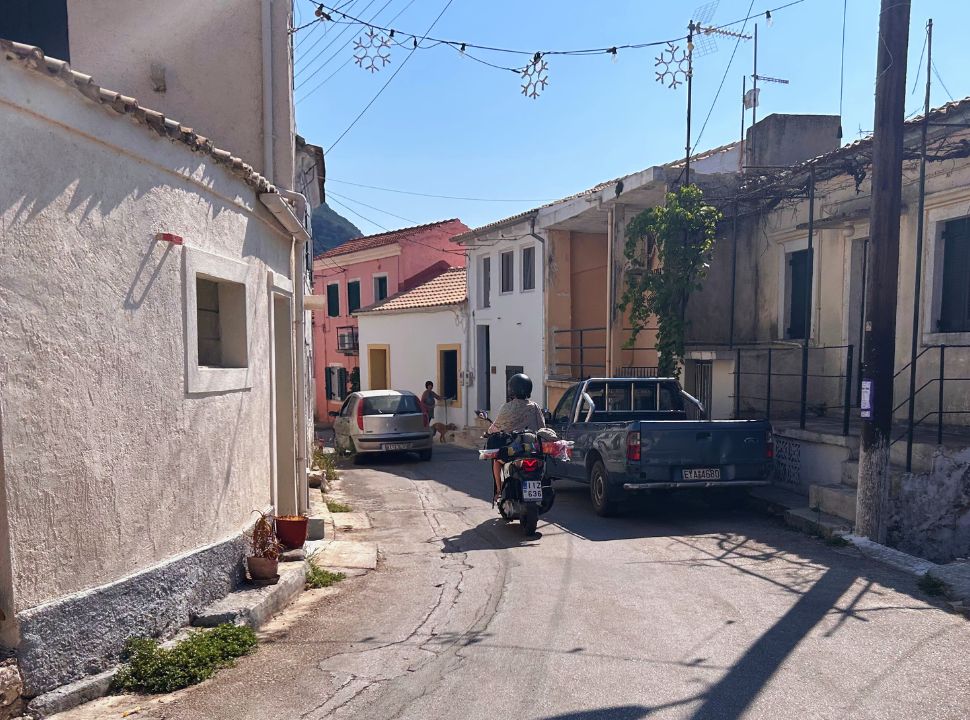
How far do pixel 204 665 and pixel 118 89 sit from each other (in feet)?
22.2

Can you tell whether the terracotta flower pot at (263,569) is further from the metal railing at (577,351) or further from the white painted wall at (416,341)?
the white painted wall at (416,341)

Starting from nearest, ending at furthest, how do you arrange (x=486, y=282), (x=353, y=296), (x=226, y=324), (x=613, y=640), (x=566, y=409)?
(x=613, y=640) → (x=226, y=324) → (x=566, y=409) → (x=486, y=282) → (x=353, y=296)

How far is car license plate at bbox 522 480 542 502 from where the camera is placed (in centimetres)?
783

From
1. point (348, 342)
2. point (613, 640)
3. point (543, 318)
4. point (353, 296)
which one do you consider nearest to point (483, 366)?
point (543, 318)

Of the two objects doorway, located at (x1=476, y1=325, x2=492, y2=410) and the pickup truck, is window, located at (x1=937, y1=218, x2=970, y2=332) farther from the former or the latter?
doorway, located at (x1=476, y1=325, x2=492, y2=410)

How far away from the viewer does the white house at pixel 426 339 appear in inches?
890

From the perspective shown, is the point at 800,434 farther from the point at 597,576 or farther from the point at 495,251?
the point at 495,251

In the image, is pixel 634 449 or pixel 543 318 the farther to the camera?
pixel 543 318

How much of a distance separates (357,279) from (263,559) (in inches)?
994

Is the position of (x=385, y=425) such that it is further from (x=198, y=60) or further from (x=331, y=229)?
(x=331, y=229)

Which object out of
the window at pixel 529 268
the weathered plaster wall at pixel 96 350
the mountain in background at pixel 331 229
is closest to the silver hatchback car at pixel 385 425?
the window at pixel 529 268

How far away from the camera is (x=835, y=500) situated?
26.3 feet

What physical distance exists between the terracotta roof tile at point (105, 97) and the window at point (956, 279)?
364 inches

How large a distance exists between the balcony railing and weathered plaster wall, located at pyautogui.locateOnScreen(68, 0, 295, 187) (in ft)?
67.2
